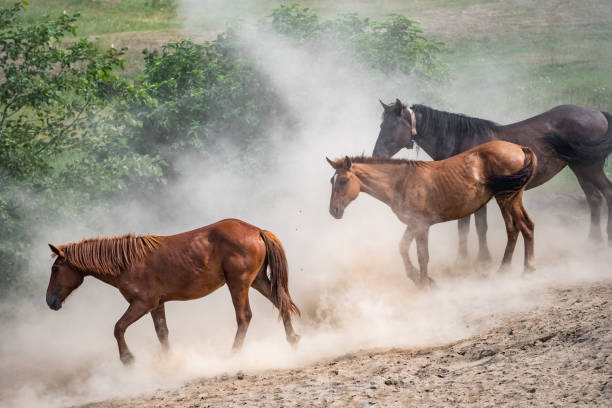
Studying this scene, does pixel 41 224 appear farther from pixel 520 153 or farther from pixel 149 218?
pixel 520 153

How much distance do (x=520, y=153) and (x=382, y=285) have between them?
2372mm

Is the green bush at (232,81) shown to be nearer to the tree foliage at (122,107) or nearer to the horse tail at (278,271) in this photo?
the tree foliage at (122,107)

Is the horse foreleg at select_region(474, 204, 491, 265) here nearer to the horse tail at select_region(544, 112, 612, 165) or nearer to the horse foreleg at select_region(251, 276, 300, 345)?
the horse tail at select_region(544, 112, 612, 165)

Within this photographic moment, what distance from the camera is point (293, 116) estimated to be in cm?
1348

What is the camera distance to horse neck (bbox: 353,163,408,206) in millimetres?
8375

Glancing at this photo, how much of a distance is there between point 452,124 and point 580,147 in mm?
1707

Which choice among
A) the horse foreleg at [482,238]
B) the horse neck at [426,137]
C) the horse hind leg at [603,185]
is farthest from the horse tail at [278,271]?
the horse hind leg at [603,185]

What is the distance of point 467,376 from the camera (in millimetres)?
5605

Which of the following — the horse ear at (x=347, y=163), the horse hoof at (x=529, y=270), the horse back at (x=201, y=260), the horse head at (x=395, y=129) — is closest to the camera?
the horse back at (x=201, y=260)

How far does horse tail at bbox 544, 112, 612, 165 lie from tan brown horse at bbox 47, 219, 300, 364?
452cm

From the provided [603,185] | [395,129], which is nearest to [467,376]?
[395,129]

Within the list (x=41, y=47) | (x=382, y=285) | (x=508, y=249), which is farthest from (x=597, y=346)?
(x=41, y=47)

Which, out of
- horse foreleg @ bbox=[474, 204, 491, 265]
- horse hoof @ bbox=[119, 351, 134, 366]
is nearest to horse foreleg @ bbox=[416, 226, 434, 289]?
horse foreleg @ bbox=[474, 204, 491, 265]

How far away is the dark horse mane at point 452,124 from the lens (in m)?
9.67
